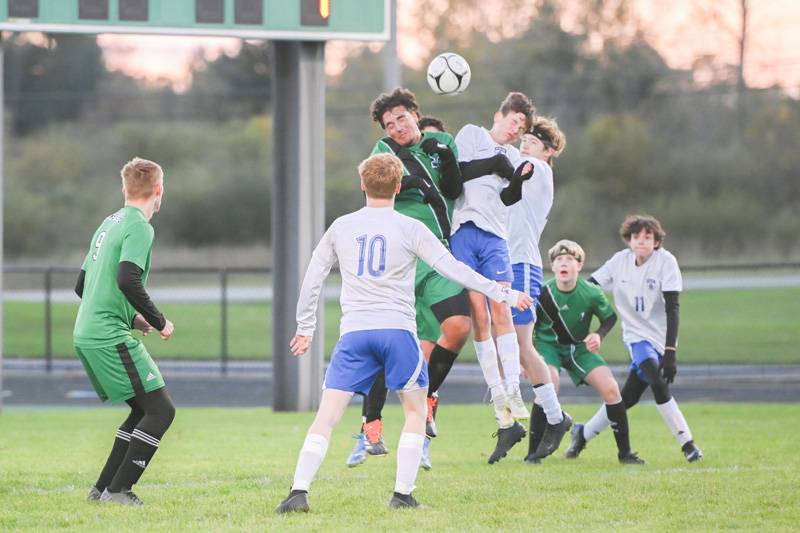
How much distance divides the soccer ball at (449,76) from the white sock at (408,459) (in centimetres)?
319

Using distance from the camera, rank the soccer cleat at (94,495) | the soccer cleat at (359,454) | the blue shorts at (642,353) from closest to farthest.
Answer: the soccer cleat at (94,495) → the soccer cleat at (359,454) → the blue shorts at (642,353)

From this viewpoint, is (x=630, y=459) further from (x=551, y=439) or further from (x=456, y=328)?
(x=456, y=328)

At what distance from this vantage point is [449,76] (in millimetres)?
9086

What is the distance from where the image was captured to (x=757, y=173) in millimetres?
35188

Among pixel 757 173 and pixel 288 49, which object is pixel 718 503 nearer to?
pixel 288 49

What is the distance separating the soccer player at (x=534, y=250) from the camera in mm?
9203

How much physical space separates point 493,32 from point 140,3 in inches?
1270

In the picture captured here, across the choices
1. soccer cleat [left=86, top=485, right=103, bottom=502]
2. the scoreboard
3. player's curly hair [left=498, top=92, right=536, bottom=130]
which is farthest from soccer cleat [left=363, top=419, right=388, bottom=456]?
the scoreboard

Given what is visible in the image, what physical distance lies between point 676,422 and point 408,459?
367 centimetres

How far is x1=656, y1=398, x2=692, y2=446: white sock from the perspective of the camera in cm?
961

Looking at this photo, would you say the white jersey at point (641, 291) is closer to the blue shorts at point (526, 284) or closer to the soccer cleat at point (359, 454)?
the blue shorts at point (526, 284)

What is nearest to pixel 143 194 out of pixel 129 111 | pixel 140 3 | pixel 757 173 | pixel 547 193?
pixel 547 193

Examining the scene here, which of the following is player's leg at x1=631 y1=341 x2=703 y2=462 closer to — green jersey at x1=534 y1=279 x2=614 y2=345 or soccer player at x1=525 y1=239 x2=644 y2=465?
soccer player at x1=525 y1=239 x2=644 y2=465

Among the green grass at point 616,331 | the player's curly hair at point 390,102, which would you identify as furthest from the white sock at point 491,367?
the green grass at point 616,331
